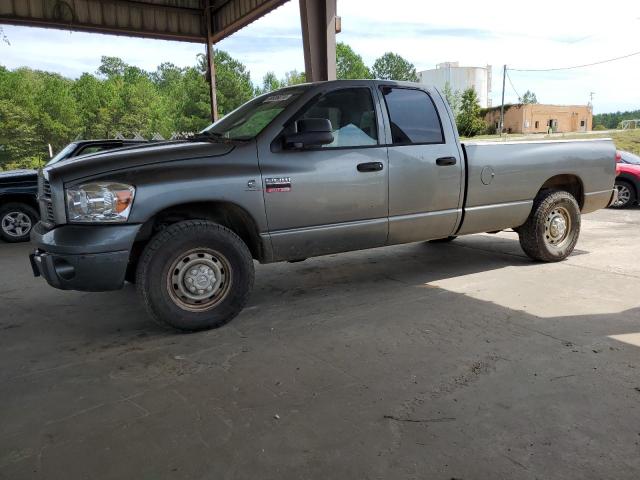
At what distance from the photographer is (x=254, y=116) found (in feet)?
15.1

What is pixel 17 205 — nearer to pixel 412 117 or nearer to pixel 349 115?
pixel 349 115

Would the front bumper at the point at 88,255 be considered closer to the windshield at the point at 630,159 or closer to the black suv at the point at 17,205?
the black suv at the point at 17,205

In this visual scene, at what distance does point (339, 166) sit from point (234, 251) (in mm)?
1162

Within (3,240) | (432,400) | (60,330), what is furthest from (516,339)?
(3,240)

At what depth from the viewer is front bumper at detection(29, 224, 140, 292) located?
11.8 feet

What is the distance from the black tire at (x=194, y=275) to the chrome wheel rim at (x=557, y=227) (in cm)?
364

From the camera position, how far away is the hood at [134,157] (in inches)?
144

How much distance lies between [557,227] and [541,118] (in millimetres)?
71231

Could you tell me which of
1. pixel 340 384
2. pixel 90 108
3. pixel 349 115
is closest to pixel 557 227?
pixel 349 115

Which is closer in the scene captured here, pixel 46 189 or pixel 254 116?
pixel 46 189

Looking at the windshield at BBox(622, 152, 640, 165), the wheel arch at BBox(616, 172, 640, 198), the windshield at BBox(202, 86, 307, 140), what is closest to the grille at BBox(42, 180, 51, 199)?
the windshield at BBox(202, 86, 307, 140)

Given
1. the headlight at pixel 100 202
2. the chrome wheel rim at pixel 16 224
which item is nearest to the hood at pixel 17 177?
the chrome wheel rim at pixel 16 224

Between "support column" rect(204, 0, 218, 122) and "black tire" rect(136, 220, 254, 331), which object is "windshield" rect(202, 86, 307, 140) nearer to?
"black tire" rect(136, 220, 254, 331)

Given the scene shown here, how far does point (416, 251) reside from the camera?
22.5 ft
